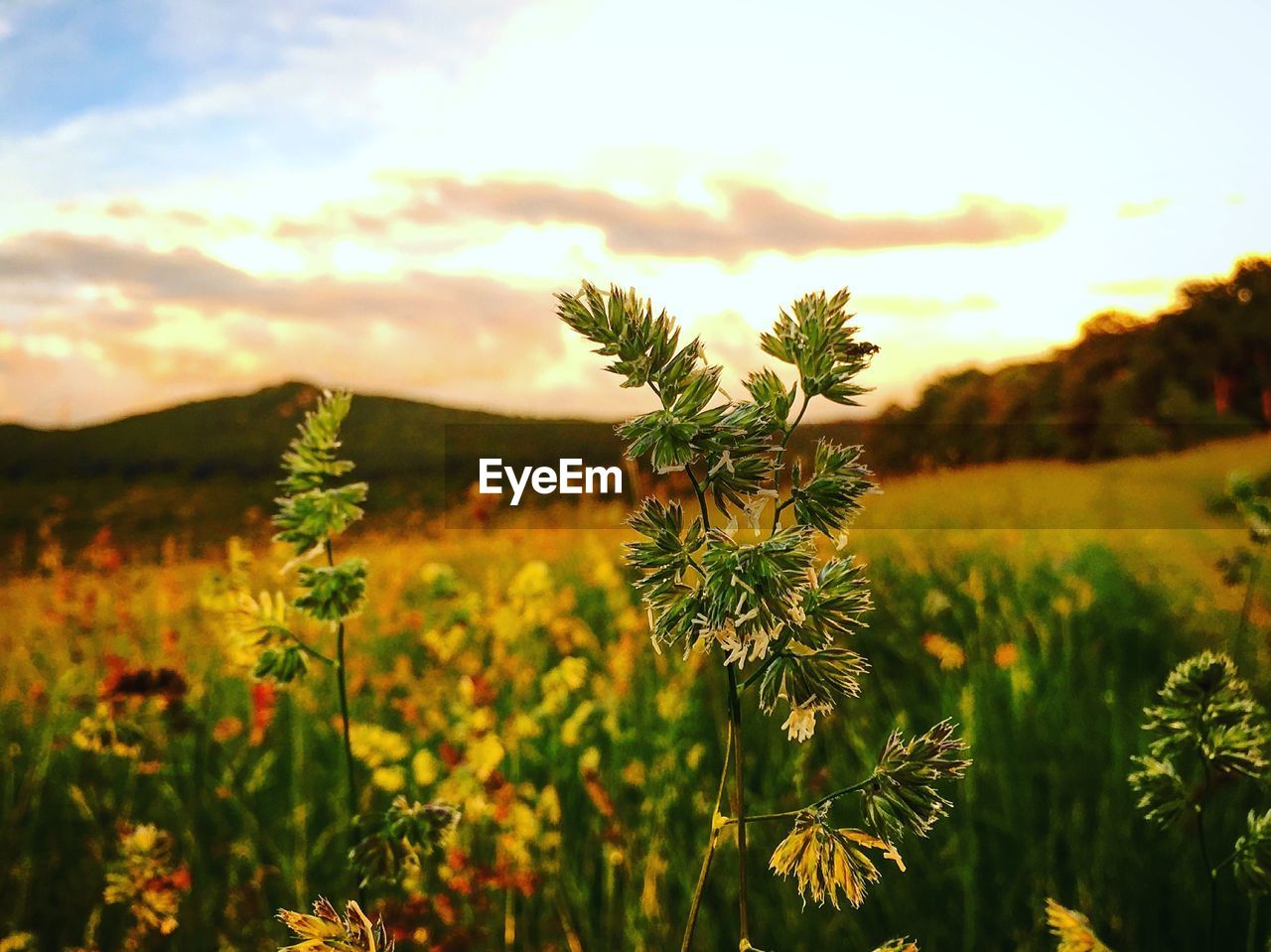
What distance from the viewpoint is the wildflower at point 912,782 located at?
95 centimetres

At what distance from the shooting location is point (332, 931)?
32.0 inches

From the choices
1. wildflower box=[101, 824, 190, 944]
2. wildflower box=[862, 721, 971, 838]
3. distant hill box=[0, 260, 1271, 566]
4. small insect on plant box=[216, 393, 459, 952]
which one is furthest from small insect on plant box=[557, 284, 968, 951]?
distant hill box=[0, 260, 1271, 566]

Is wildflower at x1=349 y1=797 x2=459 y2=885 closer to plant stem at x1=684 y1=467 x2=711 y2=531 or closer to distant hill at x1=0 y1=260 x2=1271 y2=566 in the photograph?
plant stem at x1=684 y1=467 x2=711 y2=531

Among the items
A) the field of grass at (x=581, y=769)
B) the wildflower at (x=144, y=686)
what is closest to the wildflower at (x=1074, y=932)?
the field of grass at (x=581, y=769)

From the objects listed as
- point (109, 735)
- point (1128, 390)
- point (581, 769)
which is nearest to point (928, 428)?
point (1128, 390)

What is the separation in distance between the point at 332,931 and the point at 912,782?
1.67 ft

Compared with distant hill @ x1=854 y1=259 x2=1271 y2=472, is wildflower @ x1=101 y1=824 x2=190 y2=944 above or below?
below

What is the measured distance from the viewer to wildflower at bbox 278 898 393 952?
0.81 metres

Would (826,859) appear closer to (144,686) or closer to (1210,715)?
(1210,715)

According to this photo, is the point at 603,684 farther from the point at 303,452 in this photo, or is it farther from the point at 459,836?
the point at 303,452

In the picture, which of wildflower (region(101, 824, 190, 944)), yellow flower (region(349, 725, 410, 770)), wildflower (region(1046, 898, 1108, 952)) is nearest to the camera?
wildflower (region(1046, 898, 1108, 952))

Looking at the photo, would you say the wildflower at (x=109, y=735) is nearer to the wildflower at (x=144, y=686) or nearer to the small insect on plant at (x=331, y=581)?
the wildflower at (x=144, y=686)

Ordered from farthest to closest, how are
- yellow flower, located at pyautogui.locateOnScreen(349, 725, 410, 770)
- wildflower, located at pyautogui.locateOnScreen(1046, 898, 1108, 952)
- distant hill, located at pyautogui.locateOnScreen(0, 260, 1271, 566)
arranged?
distant hill, located at pyautogui.locateOnScreen(0, 260, 1271, 566)
yellow flower, located at pyautogui.locateOnScreen(349, 725, 410, 770)
wildflower, located at pyautogui.locateOnScreen(1046, 898, 1108, 952)

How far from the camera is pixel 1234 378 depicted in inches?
1072
